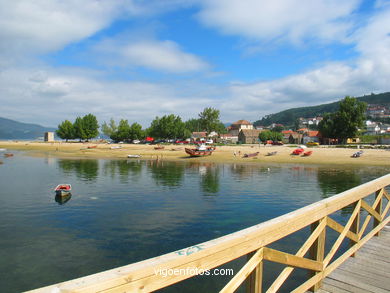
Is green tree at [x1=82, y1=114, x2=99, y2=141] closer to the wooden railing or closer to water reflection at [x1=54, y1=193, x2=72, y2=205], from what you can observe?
water reflection at [x1=54, y1=193, x2=72, y2=205]

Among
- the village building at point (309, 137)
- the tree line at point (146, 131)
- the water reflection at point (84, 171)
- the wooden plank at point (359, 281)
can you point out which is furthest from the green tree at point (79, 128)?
the wooden plank at point (359, 281)

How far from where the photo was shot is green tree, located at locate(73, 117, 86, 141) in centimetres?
13500

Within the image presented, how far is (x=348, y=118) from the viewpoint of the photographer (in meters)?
87.3

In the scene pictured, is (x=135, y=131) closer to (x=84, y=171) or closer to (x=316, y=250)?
(x=84, y=171)

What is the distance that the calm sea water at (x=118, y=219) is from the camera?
1144 cm

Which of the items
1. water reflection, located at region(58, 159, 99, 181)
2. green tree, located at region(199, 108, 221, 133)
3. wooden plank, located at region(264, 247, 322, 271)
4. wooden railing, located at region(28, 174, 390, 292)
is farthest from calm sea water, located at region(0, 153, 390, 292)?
green tree, located at region(199, 108, 221, 133)

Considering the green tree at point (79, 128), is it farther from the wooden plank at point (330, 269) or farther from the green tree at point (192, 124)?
the wooden plank at point (330, 269)

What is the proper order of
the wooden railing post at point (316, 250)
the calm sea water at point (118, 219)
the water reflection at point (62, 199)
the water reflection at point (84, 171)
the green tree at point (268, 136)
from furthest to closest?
the green tree at point (268, 136) < the water reflection at point (84, 171) < the water reflection at point (62, 199) < the calm sea water at point (118, 219) < the wooden railing post at point (316, 250)

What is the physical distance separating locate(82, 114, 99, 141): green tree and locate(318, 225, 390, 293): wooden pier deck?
462 ft

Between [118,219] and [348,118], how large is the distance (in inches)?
3462

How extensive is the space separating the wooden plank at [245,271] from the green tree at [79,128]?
141669 mm

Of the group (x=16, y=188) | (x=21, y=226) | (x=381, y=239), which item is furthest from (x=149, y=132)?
(x=381, y=239)

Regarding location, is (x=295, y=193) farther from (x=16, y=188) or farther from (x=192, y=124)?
(x=192, y=124)

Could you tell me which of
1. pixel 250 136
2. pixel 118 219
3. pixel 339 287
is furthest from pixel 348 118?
pixel 339 287
